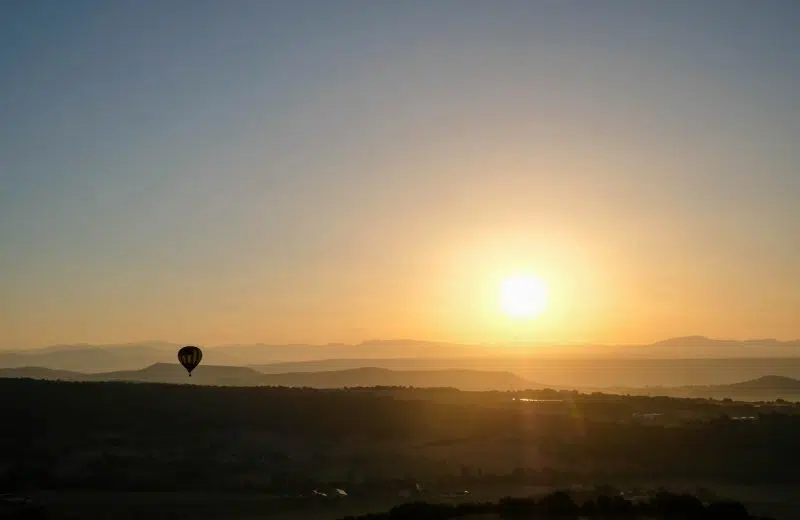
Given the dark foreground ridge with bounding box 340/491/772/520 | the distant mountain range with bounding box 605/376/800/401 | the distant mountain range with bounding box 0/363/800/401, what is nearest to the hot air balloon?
the dark foreground ridge with bounding box 340/491/772/520

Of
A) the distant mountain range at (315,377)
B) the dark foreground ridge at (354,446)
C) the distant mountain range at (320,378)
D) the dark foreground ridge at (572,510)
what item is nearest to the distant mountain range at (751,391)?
the distant mountain range at (320,378)

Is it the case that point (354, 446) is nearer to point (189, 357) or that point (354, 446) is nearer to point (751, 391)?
point (189, 357)

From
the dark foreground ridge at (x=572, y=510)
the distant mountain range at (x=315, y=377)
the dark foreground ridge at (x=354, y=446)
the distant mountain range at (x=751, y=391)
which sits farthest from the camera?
the distant mountain range at (x=315, y=377)

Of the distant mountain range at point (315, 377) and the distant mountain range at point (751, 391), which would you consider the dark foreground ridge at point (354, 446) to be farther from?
the distant mountain range at point (315, 377)

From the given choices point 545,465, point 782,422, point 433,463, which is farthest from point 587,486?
point 782,422

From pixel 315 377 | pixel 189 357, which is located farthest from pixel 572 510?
pixel 315 377

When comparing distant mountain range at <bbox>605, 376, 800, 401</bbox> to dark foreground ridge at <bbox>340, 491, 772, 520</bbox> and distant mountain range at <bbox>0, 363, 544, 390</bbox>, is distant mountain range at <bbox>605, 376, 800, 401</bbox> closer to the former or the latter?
distant mountain range at <bbox>0, 363, 544, 390</bbox>

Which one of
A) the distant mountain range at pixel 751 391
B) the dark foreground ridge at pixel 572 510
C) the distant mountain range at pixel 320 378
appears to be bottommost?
the dark foreground ridge at pixel 572 510

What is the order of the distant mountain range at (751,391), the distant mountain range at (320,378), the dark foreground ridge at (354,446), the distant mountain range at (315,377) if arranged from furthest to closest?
the distant mountain range at (315,377) < the distant mountain range at (320,378) < the distant mountain range at (751,391) < the dark foreground ridge at (354,446)

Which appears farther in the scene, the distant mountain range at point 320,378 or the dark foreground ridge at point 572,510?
the distant mountain range at point 320,378

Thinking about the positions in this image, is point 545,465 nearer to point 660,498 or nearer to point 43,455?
point 660,498
